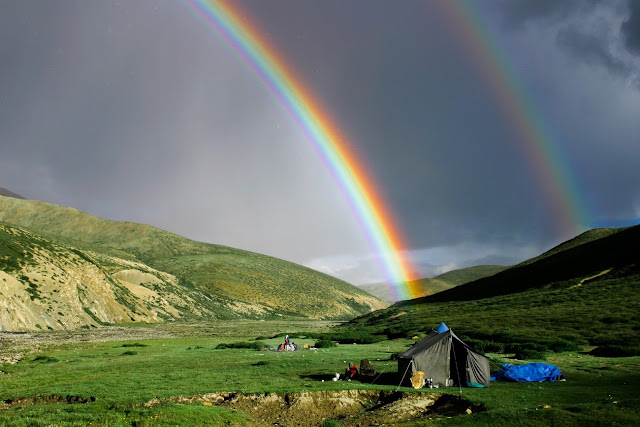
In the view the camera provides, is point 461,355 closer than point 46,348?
Yes

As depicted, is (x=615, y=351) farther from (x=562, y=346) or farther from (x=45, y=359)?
(x=45, y=359)

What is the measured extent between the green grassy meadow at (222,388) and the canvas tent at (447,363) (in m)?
1.25

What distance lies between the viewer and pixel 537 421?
1647 cm

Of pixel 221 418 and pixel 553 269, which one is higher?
pixel 553 269

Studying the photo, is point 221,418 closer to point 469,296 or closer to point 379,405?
point 379,405

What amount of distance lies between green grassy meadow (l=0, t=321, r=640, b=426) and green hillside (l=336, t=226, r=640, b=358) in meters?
6.95

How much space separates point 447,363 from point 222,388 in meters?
14.1

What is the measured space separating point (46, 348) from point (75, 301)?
155 feet

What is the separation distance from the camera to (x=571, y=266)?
109438 millimetres

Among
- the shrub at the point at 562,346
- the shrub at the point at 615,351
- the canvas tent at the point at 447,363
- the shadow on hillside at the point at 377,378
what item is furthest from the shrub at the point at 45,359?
the shrub at the point at 615,351

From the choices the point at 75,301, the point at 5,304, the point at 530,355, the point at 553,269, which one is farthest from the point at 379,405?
the point at 553,269

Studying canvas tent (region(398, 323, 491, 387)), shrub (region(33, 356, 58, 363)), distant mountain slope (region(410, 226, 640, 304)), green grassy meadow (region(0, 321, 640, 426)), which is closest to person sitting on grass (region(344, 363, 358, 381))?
green grassy meadow (region(0, 321, 640, 426))

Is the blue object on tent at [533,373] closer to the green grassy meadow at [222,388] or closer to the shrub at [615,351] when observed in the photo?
the green grassy meadow at [222,388]

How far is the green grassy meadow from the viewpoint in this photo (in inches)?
696
